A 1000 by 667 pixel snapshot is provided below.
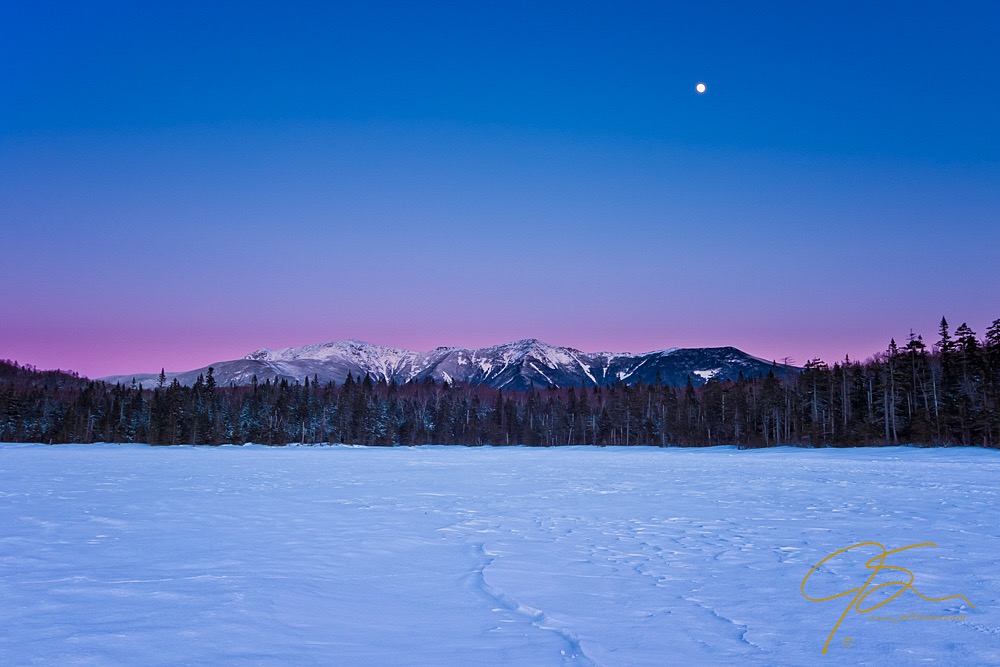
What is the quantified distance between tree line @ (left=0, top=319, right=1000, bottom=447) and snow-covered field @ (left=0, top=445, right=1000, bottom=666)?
2224 inches

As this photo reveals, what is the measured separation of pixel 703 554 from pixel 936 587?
3166 mm

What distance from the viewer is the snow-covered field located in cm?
532

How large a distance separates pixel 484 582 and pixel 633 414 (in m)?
102

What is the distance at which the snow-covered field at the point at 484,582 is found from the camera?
17.5 ft

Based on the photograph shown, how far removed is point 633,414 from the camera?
10650 centimetres

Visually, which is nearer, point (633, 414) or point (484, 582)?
point (484, 582)

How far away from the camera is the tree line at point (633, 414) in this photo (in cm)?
6375

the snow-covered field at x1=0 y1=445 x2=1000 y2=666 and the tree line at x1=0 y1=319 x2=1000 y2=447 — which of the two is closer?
the snow-covered field at x1=0 y1=445 x2=1000 y2=666

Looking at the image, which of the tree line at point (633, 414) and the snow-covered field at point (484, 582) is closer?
the snow-covered field at point (484, 582)

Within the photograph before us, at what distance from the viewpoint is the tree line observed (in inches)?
2510

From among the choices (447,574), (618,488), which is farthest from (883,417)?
(447,574)

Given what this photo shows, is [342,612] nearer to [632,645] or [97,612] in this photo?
[97,612]

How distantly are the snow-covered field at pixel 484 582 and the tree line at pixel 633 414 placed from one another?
185 ft

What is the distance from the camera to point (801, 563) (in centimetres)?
902
